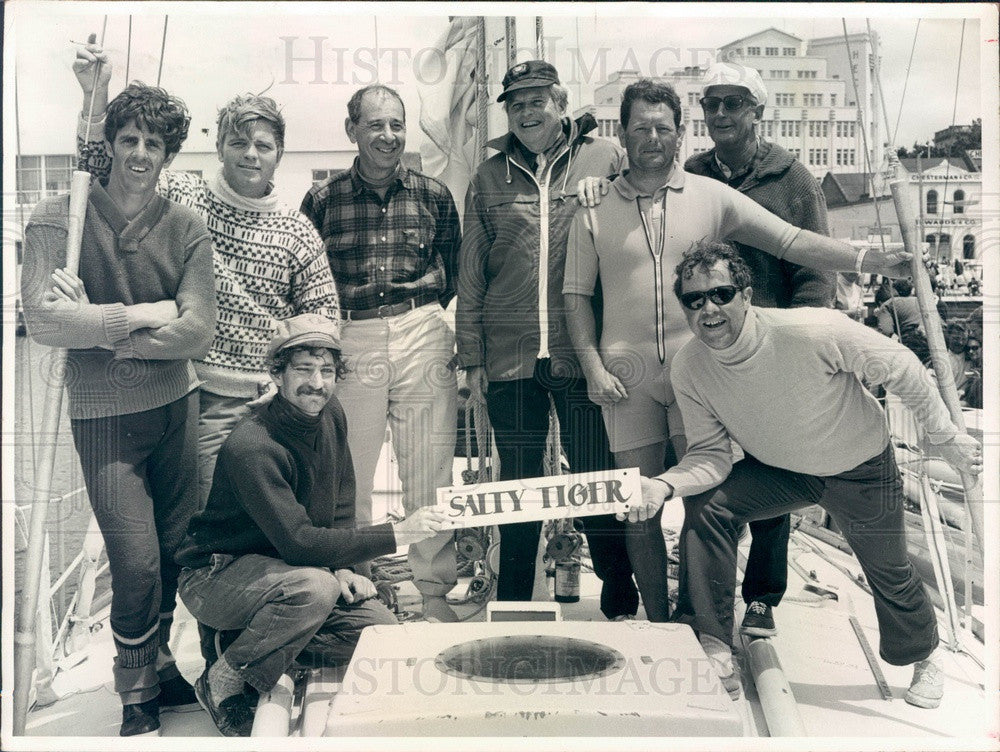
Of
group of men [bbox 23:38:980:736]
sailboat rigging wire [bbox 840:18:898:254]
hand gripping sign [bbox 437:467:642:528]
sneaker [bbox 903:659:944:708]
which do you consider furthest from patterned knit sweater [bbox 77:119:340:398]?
sneaker [bbox 903:659:944:708]

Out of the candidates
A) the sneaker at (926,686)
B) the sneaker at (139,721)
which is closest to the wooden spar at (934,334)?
the sneaker at (926,686)

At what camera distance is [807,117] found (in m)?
4.07

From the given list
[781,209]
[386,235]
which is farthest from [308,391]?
[781,209]

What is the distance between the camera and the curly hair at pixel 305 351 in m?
3.97

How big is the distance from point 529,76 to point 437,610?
1944 millimetres

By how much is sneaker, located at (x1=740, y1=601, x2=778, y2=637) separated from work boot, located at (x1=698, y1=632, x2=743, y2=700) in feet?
0.45

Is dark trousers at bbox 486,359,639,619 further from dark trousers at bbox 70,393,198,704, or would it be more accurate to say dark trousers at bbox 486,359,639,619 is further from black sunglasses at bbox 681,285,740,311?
dark trousers at bbox 70,393,198,704

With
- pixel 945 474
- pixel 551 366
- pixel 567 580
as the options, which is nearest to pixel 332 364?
pixel 551 366

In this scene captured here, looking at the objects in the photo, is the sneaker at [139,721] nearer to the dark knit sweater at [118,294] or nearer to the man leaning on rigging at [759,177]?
the dark knit sweater at [118,294]

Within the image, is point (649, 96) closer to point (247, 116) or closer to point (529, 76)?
point (529, 76)

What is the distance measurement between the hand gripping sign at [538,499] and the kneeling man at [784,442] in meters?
0.10

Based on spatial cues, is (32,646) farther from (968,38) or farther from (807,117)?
(968,38)

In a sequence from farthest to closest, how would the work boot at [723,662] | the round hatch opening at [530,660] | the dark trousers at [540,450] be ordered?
the dark trousers at [540,450]
the work boot at [723,662]
the round hatch opening at [530,660]

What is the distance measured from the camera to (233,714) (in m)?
3.86
